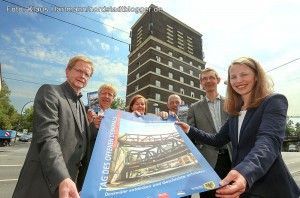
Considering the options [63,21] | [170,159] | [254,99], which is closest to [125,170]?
[170,159]

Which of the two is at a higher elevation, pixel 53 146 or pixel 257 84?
pixel 257 84

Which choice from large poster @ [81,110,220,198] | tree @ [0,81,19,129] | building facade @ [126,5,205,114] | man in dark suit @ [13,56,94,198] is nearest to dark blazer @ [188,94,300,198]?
large poster @ [81,110,220,198]

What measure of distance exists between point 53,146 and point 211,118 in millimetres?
2171

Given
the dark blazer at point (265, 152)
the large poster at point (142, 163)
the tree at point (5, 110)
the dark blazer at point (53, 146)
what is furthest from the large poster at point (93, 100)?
the tree at point (5, 110)

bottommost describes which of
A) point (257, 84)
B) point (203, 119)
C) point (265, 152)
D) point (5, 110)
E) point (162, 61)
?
point (265, 152)

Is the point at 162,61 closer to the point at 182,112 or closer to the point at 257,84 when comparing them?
the point at 182,112

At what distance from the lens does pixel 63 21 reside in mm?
8383

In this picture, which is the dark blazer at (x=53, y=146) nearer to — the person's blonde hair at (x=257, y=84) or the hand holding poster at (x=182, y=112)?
the hand holding poster at (x=182, y=112)

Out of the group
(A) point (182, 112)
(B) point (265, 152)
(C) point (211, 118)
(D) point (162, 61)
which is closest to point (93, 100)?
(A) point (182, 112)

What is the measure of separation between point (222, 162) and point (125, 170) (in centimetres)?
180

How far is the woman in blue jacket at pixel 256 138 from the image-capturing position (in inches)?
41.7

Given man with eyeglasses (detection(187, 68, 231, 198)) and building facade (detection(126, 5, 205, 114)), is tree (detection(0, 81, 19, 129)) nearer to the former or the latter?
building facade (detection(126, 5, 205, 114))

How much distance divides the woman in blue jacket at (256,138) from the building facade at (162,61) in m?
28.1

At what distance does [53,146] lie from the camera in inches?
51.1
